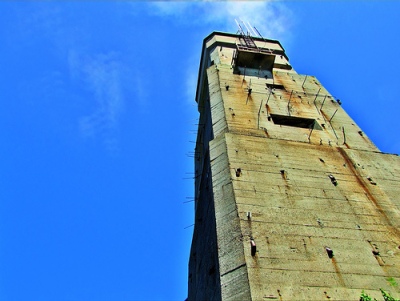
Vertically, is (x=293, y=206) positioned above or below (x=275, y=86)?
below

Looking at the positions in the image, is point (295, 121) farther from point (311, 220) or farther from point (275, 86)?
point (311, 220)

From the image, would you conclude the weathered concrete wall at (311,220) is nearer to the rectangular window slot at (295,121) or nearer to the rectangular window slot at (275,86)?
the rectangular window slot at (295,121)

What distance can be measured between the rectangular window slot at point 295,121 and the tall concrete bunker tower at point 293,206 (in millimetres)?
36

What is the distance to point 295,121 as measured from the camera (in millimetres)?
14023

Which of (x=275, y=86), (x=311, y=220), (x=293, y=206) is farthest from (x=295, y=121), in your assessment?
(x=311, y=220)

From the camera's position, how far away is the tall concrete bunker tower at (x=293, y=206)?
7.11 m

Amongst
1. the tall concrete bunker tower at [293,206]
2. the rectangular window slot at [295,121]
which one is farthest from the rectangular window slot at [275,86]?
the rectangular window slot at [295,121]

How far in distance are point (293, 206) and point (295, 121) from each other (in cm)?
580

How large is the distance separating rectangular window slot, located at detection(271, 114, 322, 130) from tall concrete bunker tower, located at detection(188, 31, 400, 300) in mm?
36

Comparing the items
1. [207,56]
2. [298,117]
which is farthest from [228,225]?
[207,56]

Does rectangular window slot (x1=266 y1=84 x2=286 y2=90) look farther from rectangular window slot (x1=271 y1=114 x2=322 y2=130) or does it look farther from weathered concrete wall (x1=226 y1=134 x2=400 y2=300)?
weathered concrete wall (x1=226 y1=134 x2=400 y2=300)

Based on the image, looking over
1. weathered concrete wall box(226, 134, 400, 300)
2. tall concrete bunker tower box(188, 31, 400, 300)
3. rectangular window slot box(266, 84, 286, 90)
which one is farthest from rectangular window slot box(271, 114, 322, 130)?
rectangular window slot box(266, 84, 286, 90)

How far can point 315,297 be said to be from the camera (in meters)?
6.63

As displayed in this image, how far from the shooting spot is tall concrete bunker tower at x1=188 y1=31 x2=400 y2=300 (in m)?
7.11
